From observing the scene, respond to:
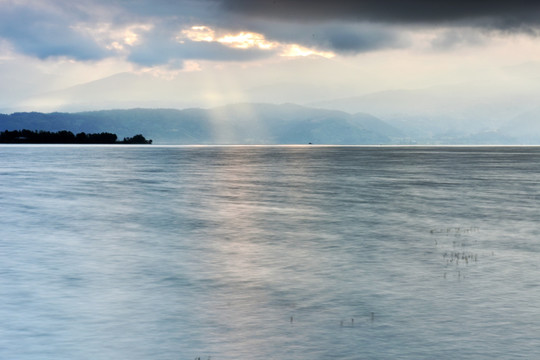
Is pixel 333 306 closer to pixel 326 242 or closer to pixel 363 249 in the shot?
pixel 363 249

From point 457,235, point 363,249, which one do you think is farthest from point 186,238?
point 457,235

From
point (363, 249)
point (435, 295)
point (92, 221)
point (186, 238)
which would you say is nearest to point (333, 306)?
point (435, 295)

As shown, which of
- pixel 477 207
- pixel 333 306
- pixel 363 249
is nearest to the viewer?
pixel 333 306

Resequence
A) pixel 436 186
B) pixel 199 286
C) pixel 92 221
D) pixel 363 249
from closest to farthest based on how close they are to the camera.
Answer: pixel 199 286
pixel 363 249
pixel 92 221
pixel 436 186

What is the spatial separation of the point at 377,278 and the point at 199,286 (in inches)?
253

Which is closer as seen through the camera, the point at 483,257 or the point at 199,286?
the point at 199,286

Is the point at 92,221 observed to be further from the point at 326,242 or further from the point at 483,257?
the point at 483,257

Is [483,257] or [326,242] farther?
[326,242]

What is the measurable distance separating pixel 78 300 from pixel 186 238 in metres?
13.3

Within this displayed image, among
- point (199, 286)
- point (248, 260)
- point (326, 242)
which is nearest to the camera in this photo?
point (199, 286)

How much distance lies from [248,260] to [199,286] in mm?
5326

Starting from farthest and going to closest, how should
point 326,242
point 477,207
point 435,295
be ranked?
point 477,207 → point 326,242 → point 435,295

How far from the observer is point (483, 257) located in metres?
25.1

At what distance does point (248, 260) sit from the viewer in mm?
24938
